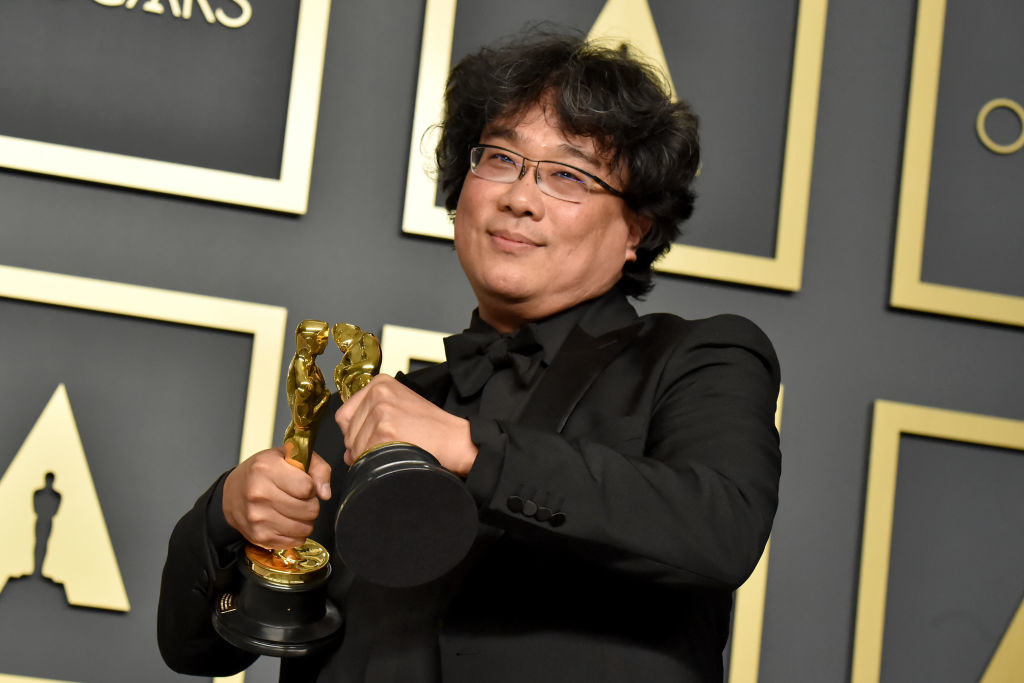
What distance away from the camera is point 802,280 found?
191cm

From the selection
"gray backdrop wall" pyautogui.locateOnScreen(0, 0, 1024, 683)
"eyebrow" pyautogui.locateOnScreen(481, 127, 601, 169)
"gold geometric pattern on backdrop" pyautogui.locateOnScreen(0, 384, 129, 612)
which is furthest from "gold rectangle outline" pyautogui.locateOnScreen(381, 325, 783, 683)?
"eyebrow" pyautogui.locateOnScreen(481, 127, 601, 169)

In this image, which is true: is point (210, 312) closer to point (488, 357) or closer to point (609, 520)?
point (488, 357)

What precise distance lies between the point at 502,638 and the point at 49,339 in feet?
3.57

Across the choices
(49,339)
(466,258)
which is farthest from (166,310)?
(466,258)

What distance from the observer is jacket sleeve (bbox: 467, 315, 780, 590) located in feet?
2.74

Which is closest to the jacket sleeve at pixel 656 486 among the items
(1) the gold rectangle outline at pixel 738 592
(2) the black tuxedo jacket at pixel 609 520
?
(2) the black tuxedo jacket at pixel 609 520

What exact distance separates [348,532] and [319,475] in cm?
25

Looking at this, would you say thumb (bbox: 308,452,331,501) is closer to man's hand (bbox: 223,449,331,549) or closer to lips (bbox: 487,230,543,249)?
man's hand (bbox: 223,449,331,549)

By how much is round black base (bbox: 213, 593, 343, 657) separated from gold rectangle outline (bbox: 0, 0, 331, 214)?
35.0 inches

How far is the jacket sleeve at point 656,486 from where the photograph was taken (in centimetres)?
84

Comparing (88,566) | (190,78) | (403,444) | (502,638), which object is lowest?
(88,566)

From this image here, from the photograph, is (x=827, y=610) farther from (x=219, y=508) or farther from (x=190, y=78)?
(x=190, y=78)

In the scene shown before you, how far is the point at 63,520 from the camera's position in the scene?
1729 mm

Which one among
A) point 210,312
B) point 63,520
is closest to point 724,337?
point 210,312
